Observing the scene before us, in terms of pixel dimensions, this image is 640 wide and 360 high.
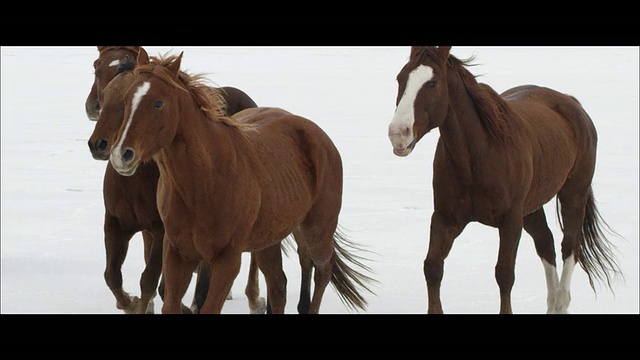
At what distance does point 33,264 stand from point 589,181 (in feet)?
14.2

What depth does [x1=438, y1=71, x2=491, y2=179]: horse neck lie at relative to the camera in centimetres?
569

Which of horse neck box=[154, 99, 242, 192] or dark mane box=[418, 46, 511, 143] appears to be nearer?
horse neck box=[154, 99, 242, 192]

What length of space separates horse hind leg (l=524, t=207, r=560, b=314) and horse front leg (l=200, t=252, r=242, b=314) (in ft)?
9.15

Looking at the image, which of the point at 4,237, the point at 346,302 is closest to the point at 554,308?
the point at 346,302

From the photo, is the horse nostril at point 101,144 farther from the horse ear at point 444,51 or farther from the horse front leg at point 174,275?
the horse ear at point 444,51

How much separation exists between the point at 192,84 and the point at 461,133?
1697 mm

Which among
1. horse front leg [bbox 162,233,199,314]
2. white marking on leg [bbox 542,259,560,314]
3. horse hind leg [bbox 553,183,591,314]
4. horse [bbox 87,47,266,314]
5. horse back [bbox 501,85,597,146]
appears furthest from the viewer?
horse hind leg [bbox 553,183,591,314]

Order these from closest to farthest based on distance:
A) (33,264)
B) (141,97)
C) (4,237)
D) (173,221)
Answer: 1. (141,97)
2. (173,221)
3. (33,264)
4. (4,237)

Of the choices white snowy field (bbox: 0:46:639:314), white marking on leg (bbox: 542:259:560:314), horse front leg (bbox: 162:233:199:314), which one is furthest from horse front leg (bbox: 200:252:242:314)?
white marking on leg (bbox: 542:259:560:314)

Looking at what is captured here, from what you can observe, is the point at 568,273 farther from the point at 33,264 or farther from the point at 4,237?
the point at 4,237

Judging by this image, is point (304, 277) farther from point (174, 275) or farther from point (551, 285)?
point (551, 285)

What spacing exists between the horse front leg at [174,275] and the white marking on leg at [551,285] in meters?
2.88

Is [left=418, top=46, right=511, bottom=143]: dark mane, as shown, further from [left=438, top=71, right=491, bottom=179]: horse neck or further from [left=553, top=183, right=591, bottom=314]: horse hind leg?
[left=553, top=183, right=591, bottom=314]: horse hind leg

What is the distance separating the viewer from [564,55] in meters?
24.2
